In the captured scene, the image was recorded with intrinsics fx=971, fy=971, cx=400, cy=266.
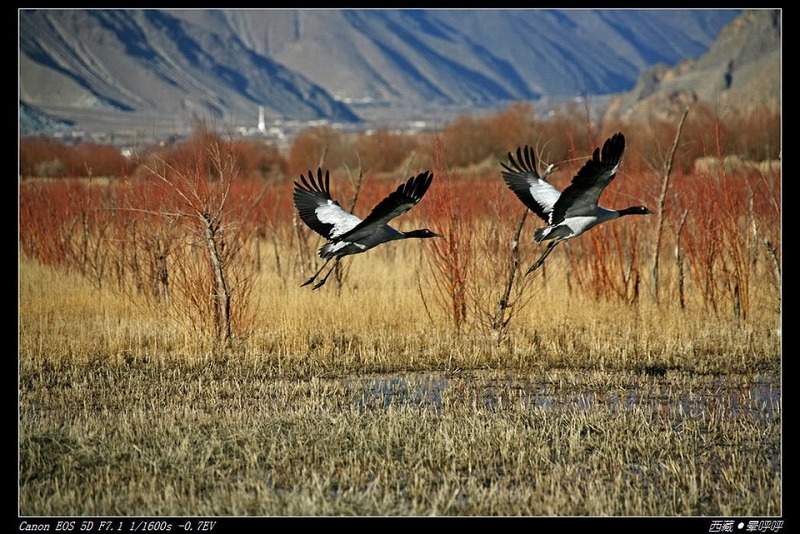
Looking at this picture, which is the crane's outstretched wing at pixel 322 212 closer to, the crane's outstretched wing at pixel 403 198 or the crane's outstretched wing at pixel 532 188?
the crane's outstretched wing at pixel 403 198

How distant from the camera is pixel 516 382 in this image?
9.75 metres

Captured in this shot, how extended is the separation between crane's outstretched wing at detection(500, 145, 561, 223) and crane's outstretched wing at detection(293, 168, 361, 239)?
5.48 feet

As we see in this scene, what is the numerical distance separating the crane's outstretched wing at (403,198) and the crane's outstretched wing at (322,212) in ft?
3.17

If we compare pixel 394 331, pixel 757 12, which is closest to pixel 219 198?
pixel 394 331

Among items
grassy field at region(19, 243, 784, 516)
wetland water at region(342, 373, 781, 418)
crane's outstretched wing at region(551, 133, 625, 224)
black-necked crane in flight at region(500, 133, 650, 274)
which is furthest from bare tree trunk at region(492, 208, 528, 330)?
wetland water at region(342, 373, 781, 418)

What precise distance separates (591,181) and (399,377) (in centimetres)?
286

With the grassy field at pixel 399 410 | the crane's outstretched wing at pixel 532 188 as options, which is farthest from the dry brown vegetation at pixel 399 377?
the crane's outstretched wing at pixel 532 188

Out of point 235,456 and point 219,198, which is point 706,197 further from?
point 235,456

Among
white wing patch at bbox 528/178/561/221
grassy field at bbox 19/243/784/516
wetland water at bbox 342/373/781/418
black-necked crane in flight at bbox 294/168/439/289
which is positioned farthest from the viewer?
white wing patch at bbox 528/178/561/221

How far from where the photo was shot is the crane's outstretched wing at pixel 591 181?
27.2ft

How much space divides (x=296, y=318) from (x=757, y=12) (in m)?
106

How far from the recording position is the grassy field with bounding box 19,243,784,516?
6.47 metres

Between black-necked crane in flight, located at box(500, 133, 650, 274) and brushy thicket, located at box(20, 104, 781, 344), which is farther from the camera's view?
brushy thicket, located at box(20, 104, 781, 344)

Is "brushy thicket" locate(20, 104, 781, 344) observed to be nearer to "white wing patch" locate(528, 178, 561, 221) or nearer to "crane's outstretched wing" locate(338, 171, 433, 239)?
"white wing patch" locate(528, 178, 561, 221)
